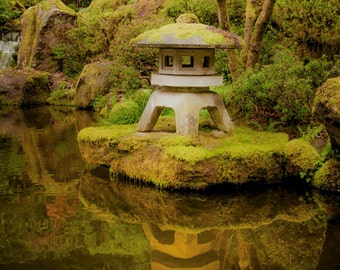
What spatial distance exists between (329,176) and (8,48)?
58.0 ft

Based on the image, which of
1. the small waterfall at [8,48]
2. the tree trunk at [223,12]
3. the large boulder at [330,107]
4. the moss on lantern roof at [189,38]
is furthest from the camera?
the small waterfall at [8,48]

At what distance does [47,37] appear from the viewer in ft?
66.5

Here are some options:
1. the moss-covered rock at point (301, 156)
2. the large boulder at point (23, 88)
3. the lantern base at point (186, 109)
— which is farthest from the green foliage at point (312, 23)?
the large boulder at point (23, 88)

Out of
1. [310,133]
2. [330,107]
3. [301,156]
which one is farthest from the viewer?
[310,133]

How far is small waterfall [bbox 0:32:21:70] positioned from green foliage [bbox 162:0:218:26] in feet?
26.9

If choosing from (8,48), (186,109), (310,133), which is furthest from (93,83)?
(310,133)

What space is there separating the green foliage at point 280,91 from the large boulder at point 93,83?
22.8 feet

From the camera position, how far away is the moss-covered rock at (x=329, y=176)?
7.81 meters

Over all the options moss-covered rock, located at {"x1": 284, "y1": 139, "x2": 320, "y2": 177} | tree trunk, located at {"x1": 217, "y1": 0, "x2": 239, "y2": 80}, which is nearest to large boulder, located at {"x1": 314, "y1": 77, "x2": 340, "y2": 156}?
moss-covered rock, located at {"x1": 284, "y1": 139, "x2": 320, "y2": 177}

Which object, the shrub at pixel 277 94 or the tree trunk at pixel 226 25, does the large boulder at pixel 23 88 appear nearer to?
the tree trunk at pixel 226 25

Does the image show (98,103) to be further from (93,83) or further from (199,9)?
(199,9)

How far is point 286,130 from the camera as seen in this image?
32.0ft

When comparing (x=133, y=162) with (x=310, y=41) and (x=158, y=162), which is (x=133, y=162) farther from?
(x=310, y=41)

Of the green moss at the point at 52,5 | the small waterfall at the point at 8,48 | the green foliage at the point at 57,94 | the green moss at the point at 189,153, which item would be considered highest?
the green moss at the point at 52,5
